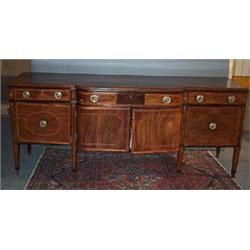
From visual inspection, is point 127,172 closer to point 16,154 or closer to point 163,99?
point 163,99

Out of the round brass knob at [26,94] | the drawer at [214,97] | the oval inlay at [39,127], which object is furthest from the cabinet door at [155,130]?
the round brass knob at [26,94]

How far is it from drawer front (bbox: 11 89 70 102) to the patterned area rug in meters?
0.53

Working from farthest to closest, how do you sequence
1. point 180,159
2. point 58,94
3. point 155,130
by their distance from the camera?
1. point 180,159
2. point 155,130
3. point 58,94

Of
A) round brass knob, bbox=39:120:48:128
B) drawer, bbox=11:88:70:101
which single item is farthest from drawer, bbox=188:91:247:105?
round brass knob, bbox=39:120:48:128

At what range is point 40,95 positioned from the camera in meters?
2.14

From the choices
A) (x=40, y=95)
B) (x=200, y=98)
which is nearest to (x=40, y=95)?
(x=40, y=95)

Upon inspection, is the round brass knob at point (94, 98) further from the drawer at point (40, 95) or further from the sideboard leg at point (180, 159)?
the sideboard leg at point (180, 159)

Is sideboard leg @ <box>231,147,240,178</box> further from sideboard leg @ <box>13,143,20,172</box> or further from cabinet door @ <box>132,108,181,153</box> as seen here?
sideboard leg @ <box>13,143,20,172</box>

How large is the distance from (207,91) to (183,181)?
61cm

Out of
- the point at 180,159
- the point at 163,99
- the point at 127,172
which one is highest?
the point at 163,99

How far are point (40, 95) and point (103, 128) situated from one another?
17.2 inches

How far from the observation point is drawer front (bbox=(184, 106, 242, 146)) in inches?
87.9
